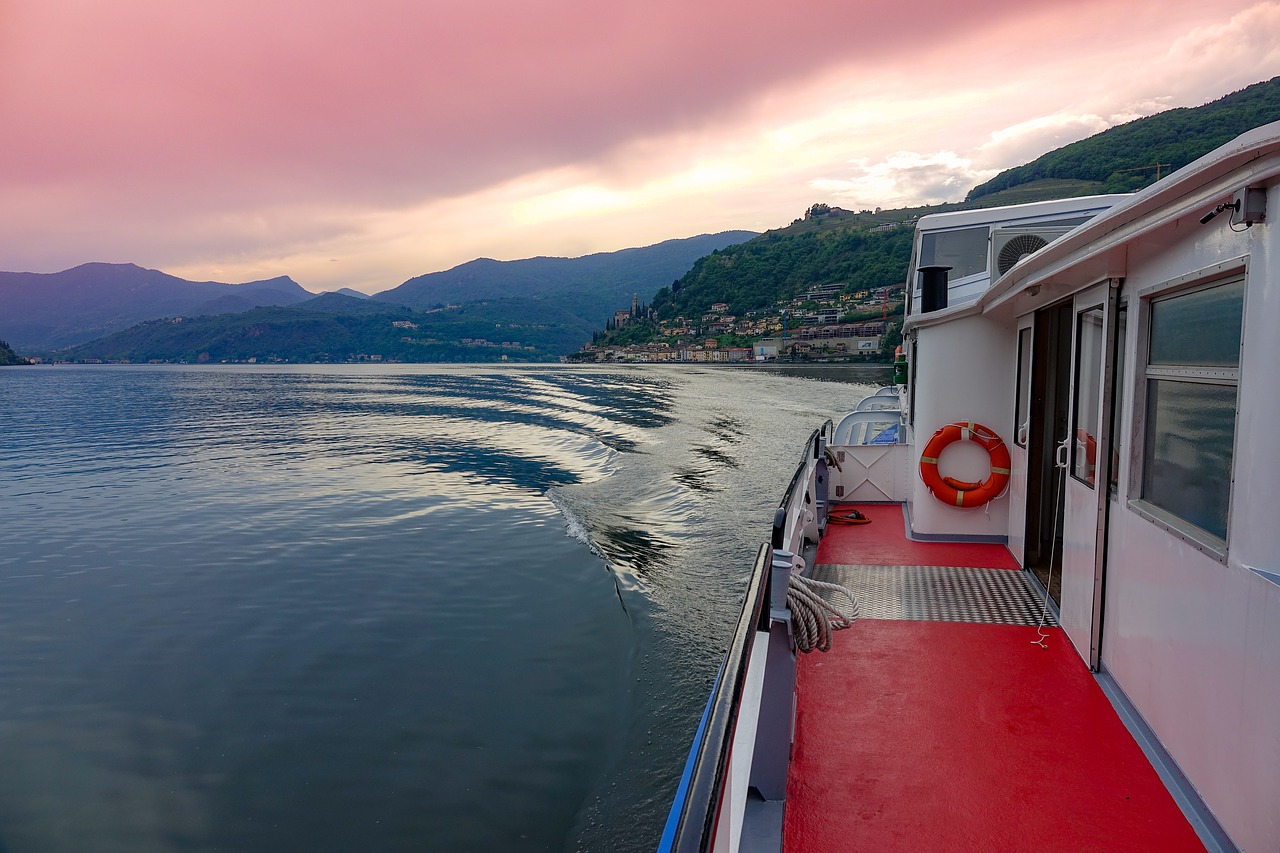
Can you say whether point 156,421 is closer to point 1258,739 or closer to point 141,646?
point 141,646

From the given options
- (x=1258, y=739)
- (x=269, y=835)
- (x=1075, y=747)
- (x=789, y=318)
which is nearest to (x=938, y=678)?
(x=1075, y=747)

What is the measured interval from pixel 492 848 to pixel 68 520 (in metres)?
14.2

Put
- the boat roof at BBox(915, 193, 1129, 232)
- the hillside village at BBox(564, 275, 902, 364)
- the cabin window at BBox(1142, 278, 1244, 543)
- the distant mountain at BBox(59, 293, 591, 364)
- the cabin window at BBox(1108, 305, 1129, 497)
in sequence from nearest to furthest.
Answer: the cabin window at BBox(1142, 278, 1244, 543) < the cabin window at BBox(1108, 305, 1129, 497) < the boat roof at BBox(915, 193, 1129, 232) < the hillside village at BBox(564, 275, 902, 364) < the distant mountain at BBox(59, 293, 591, 364)

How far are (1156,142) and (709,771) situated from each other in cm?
9096

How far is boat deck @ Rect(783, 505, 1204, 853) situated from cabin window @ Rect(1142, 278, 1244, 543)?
1050mm

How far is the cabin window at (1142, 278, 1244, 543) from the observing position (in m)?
2.32

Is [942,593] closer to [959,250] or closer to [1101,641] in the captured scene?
[1101,641]

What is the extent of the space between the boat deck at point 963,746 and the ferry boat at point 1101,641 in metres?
0.01

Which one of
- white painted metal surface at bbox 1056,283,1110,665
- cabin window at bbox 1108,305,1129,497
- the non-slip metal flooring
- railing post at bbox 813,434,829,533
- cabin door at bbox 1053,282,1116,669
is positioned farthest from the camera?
railing post at bbox 813,434,829,533

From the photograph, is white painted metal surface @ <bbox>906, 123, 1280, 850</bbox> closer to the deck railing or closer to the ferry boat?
the ferry boat

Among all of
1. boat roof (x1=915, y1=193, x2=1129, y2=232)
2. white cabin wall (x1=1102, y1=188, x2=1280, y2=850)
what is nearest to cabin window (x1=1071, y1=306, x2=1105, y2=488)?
white cabin wall (x1=1102, y1=188, x2=1280, y2=850)

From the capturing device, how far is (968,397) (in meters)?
6.12

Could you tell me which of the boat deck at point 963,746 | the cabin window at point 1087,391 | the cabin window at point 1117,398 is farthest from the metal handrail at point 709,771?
the cabin window at point 1087,391

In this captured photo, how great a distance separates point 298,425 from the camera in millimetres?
32062
